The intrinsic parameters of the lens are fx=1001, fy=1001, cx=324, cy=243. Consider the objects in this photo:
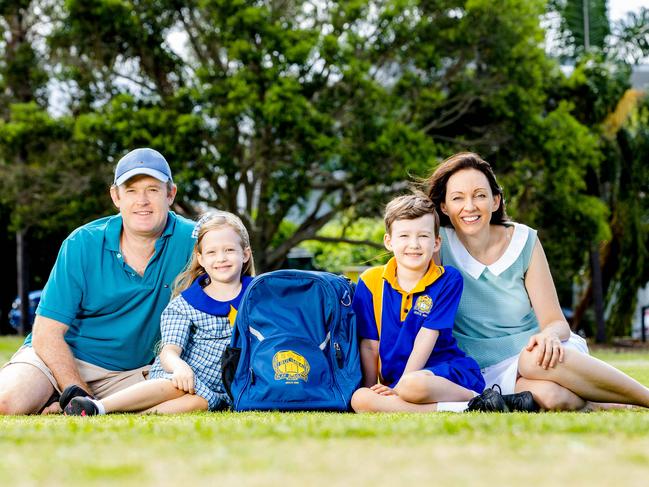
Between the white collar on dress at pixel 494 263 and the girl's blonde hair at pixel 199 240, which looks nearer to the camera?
the white collar on dress at pixel 494 263

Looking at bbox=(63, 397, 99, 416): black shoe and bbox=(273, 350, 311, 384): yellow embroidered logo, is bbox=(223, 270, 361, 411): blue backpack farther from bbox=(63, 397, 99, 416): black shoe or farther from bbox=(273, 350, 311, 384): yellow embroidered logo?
bbox=(63, 397, 99, 416): black shoe

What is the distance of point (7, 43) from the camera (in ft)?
84.3

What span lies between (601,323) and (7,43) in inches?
708

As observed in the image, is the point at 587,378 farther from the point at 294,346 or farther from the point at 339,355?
the point at 294,346

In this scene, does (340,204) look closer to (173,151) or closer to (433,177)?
(173,151)

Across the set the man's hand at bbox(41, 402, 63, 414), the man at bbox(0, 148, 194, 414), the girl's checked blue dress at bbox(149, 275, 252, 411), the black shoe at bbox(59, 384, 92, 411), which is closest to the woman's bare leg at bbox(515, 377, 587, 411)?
the girl's checked blue dress at bbox(149, 275, 252, 411)

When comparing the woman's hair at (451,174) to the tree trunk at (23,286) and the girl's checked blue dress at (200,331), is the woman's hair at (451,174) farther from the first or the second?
the tree trunk at (23,286)

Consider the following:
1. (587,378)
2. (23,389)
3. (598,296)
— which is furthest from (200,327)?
(598,296)

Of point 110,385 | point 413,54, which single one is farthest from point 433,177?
point 413,54

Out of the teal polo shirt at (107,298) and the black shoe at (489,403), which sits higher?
the teal polo shirt at (107,298)

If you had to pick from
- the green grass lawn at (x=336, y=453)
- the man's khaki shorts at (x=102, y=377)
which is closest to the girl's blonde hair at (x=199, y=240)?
the man's khaki shorts at (x=102, y=377)

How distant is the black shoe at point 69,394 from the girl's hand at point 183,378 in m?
0.58

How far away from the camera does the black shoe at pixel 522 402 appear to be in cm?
579

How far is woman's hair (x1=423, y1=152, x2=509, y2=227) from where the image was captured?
6578 mm
